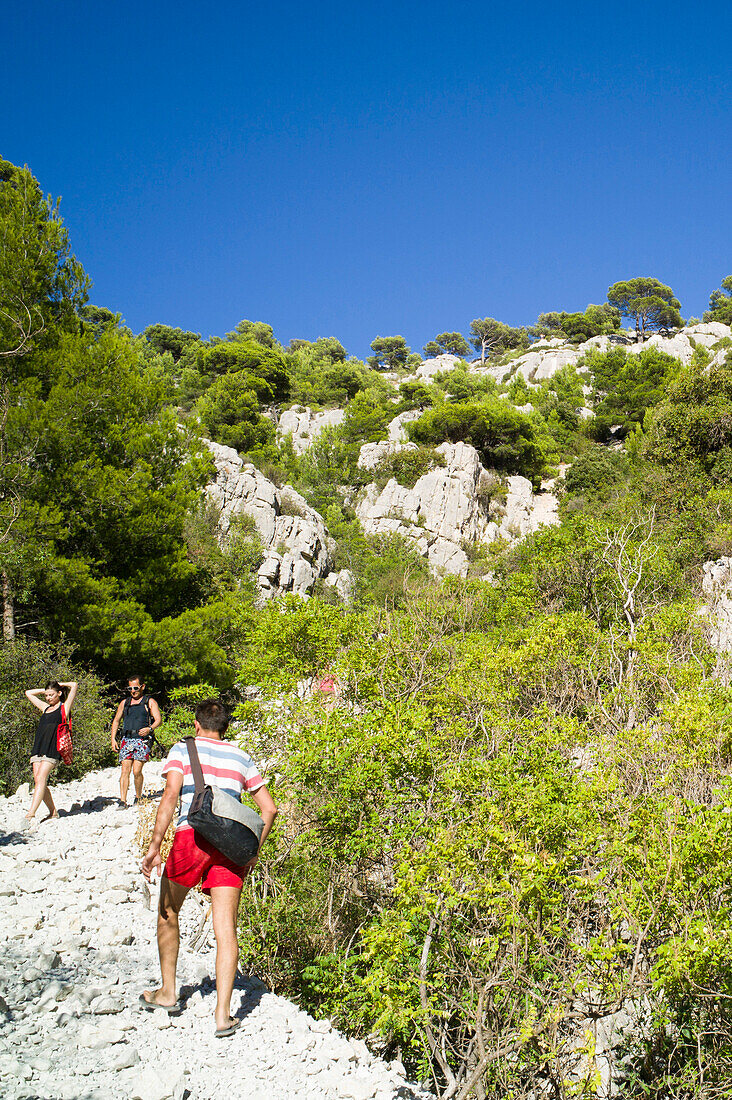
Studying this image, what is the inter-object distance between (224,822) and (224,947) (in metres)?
0.60

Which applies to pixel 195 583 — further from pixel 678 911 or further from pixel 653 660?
pixel 678 911

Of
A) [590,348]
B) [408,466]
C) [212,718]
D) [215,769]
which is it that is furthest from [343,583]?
[590,348]

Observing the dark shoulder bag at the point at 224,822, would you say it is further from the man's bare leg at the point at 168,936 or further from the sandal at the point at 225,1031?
the sandal at the point at 225,1031

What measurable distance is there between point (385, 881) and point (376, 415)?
3770 centimetres

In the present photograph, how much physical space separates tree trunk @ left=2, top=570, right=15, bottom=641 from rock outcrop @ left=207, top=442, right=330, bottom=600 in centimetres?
1228

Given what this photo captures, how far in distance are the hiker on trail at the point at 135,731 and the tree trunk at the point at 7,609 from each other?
438 cm

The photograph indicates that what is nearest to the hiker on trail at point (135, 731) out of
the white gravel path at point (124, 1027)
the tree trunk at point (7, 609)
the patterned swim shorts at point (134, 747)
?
the patterned swim shorts at point (134, 747)

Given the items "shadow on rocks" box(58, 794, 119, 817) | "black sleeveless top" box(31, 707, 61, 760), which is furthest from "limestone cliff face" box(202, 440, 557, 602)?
"black sleeveless top" box(31, 707, 61, 760)

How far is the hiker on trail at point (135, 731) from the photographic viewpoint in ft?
24.3

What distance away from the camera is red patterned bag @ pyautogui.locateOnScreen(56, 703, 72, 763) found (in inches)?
253

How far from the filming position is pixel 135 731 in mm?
7406

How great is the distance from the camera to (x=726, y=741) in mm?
7527

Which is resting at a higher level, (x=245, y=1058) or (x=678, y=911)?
(x=678, y=911)

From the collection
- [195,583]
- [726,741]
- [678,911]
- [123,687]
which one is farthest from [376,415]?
[678,911]
